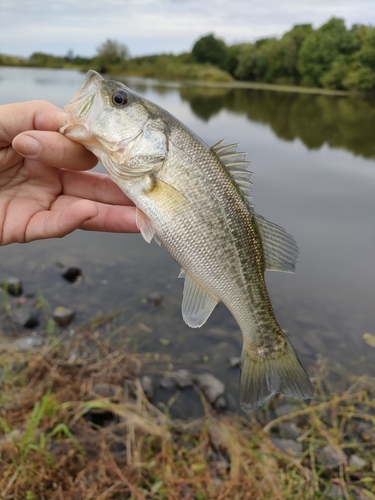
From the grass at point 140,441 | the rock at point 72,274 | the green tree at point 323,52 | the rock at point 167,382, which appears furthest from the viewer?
the green tree at point 323,52

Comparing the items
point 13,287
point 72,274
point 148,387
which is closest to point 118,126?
point 148,387

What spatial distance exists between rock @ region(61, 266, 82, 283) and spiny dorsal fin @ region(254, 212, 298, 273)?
5.41 meters

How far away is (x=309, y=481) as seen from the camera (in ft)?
11.7

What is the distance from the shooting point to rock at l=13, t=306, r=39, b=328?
5.63 meters

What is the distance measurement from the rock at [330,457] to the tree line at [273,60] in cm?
4928

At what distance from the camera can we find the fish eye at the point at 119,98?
2.11 metres

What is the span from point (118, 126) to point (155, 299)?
15.1 ft

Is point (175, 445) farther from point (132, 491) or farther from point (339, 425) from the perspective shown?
point (339, 425)

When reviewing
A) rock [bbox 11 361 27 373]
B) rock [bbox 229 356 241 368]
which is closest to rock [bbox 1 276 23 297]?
rock [bbox 11 361 27 373]

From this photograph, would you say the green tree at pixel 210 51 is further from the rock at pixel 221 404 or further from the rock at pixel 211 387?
the rock at pixel 221 404

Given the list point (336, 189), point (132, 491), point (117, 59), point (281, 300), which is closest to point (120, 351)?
point (132, 491)

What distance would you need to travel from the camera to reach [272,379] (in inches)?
85.7

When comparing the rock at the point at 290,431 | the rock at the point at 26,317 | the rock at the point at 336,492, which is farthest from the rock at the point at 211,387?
the rock at the point at 26,317

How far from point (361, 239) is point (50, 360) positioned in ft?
25.6
